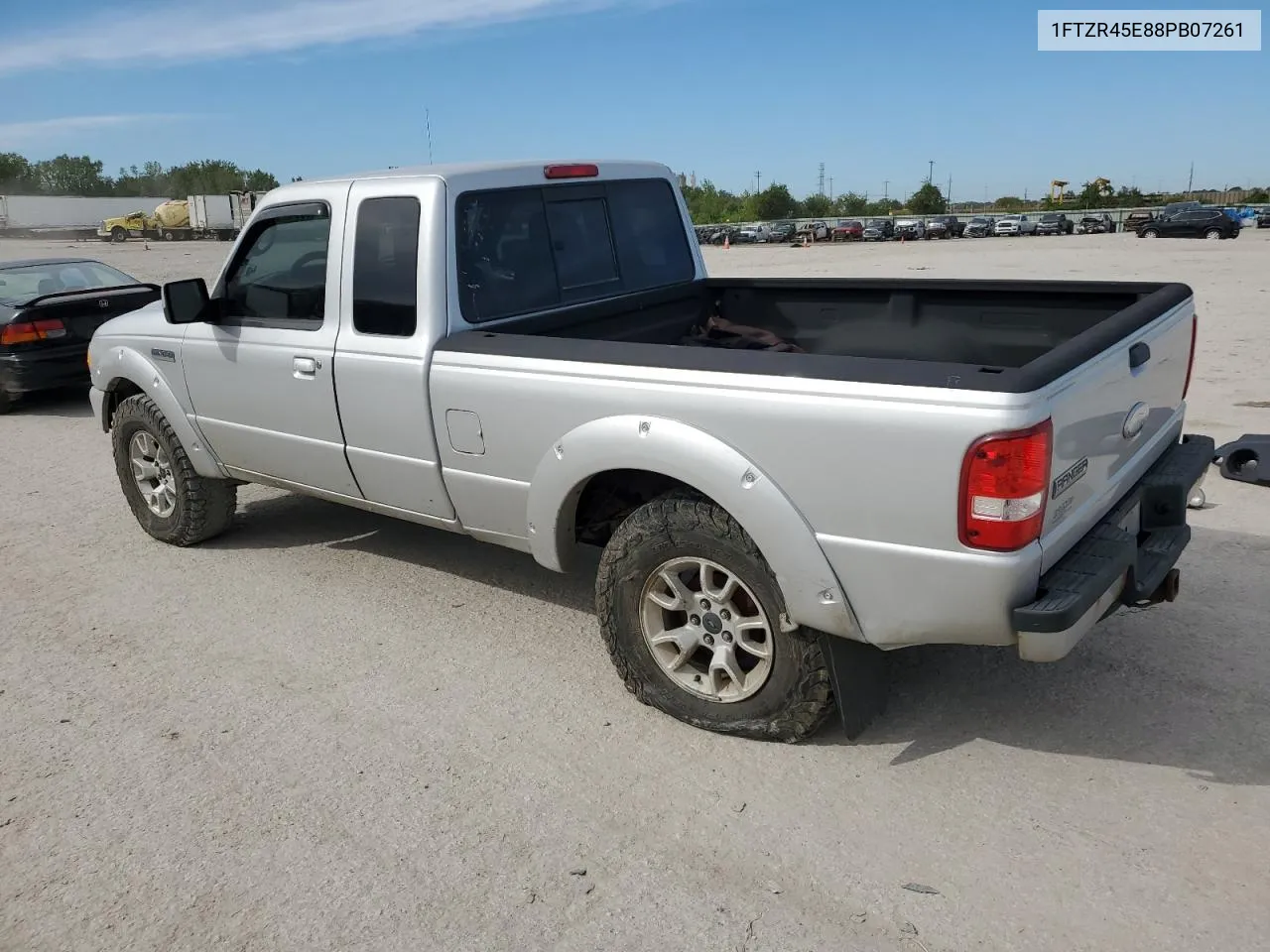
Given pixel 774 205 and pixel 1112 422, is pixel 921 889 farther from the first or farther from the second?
pixel 774 205

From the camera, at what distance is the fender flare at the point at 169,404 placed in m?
5.43

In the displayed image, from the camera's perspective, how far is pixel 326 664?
433cm

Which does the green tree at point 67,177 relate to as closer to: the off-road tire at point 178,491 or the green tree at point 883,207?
the green tree at point 883,207

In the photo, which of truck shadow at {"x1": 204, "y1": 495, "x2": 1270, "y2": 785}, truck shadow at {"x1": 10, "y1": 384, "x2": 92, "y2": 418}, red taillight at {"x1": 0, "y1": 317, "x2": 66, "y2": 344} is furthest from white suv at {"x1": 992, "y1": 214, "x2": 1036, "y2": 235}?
truck shadow at {"x1": 204, "y1": 495, "x2": 1270, "y2": 785}

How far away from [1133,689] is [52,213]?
299 feet

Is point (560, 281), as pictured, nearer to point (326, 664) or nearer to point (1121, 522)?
point (326, 664)

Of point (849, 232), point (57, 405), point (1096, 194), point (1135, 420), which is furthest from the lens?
point (1096, 194)

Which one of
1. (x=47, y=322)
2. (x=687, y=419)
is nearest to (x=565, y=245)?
(x=687, y=419)

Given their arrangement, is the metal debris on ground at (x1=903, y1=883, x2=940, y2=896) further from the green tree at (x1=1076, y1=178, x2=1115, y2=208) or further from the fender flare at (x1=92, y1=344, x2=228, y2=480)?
the green tree at (x1=1076, y1=178, x2=1115, y2=208)

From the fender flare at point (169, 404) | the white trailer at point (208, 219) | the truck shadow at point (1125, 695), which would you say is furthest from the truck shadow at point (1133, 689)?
the white trailer at point (208, 219)

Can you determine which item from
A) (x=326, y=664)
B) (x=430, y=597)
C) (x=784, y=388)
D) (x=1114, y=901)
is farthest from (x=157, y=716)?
(x=1114, y=901)

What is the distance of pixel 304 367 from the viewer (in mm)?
4582

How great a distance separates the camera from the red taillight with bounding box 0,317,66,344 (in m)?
9.62

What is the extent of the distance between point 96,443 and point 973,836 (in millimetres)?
8331
